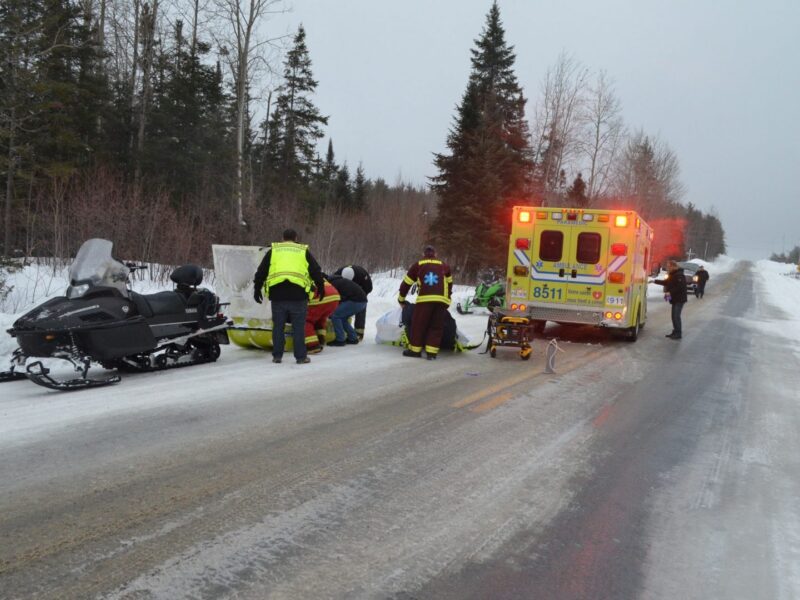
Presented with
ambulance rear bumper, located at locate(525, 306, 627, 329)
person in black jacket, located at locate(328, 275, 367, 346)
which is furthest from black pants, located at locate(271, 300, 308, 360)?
ambulance rear bumper, located at locate(525, 306, 627, 329)

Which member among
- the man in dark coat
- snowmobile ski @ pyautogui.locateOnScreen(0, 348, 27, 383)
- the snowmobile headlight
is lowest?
snowmobile ski @ pyautogui.locateOnScreen(0, 348, 27, 383)

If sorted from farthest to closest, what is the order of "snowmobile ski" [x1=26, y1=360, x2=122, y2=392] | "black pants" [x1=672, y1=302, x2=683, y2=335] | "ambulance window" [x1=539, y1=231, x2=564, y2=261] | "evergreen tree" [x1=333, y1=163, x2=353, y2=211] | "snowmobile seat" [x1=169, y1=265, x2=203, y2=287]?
"evergreen tree" [x1=333, y1=163, x2=353, y2=211], "black pants" [x1=672, y1=302, x2=683, y2=335], "ambulance window" [x1=539, y1=231, x2=564, y2=261], "snowmobile seat" [x1=169, y1=265, x2=203, y2=287], "snowmobile ski" [x1=26, y1=360, x2=122, y2=392]

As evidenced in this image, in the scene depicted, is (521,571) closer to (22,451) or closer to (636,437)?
(636,437)

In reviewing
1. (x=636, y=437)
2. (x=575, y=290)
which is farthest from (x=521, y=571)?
(x=575, y=290)

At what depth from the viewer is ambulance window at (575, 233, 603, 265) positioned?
39.0 feet

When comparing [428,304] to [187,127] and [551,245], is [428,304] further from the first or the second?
[187,127]

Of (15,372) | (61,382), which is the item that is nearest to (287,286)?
(61,382)

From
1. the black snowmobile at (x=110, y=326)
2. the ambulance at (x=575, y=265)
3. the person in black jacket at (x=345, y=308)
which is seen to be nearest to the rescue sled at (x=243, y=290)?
the black snowmobile at (x=110, y=326)

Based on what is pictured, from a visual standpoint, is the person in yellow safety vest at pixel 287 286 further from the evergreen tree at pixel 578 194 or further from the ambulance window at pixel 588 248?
the evergreen tree at pixel 578 194

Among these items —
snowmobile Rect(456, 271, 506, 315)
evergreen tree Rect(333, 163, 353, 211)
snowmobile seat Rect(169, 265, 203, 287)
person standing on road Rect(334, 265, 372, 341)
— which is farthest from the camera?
evergreen tree Rect(333, 163, 353, 211)

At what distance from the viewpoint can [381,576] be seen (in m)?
2.96

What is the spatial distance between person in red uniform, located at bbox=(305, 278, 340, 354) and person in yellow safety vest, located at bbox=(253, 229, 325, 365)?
59 cm

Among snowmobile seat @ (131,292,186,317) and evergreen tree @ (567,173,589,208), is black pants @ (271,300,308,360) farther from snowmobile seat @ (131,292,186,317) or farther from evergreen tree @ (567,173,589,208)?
evergreen tree @ (567,173,589,208)

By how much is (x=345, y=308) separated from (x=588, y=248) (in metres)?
5.25
